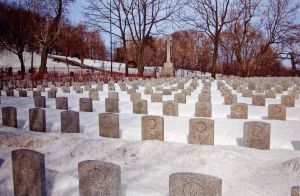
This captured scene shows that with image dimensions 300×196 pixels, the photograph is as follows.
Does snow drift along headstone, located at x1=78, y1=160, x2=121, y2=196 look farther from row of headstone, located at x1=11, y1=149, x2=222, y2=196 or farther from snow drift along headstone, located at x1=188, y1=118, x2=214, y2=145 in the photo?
snow drift along headstone, located at x1=188, y1=118, x2=214, y2=145

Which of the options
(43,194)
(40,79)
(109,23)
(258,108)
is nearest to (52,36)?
(109,23)

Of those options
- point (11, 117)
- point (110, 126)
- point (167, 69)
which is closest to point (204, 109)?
point (110, 126)

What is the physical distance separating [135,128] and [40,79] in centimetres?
1647

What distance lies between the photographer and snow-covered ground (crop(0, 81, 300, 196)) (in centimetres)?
452

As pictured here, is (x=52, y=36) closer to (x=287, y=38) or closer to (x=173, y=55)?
(x=287, y=38)

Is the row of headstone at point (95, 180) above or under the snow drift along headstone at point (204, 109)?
under

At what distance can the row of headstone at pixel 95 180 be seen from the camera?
3.38 m

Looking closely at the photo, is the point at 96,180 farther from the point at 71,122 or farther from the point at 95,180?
the point at 71,122

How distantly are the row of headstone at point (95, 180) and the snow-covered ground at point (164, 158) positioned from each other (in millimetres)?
326

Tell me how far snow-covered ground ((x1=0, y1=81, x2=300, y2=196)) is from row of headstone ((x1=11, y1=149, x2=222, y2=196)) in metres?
0.33

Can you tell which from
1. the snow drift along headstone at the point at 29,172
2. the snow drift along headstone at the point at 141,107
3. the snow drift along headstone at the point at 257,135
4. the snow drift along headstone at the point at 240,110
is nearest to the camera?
the snow drift along headstone at the point at 29,172

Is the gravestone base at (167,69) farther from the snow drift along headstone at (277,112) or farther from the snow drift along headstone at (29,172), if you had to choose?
the snow drift along headstone at (29,172)

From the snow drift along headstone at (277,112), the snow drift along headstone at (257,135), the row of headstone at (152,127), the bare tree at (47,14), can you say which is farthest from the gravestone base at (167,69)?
the snow drift along headstone at (257,135)

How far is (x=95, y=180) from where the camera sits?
12.6 ft
